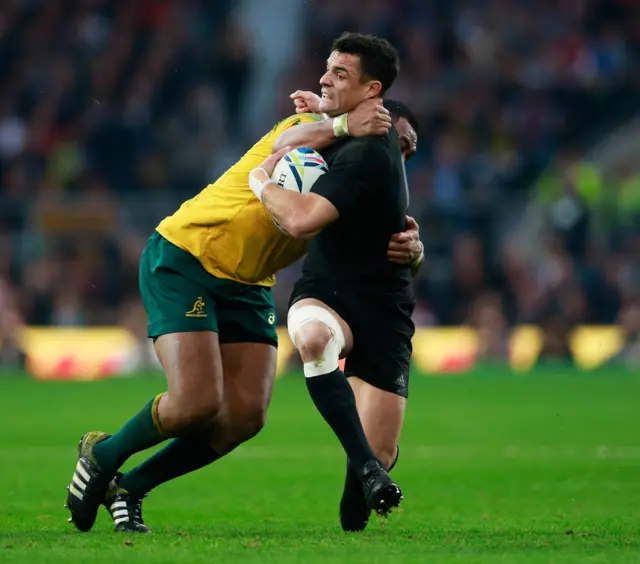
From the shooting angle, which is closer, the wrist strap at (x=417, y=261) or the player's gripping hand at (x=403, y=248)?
the player's gripping hand at (x=403, y=248)

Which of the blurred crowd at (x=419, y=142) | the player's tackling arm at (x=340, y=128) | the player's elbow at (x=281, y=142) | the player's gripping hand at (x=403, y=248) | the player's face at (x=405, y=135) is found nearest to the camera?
the player's tackling arm at (x=340, y=128)

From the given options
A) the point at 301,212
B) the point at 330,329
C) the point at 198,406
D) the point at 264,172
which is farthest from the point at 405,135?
the point at 198,406

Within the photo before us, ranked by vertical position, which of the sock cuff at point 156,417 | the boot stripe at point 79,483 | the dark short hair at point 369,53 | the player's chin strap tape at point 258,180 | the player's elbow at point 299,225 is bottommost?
the boot stripe at point 79,483

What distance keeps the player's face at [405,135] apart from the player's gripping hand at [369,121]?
478mm

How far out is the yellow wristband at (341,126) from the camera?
639 centimetres

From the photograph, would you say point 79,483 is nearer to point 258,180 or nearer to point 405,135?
point 258,180

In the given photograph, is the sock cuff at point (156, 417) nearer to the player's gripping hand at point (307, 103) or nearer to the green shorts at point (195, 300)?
the green shorts at point (195, 300)

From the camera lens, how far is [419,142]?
22031 millimetres

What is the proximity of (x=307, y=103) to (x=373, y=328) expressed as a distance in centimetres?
114

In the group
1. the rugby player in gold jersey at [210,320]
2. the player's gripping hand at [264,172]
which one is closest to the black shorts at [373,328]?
the rugby player in gold jersey at [210,320]

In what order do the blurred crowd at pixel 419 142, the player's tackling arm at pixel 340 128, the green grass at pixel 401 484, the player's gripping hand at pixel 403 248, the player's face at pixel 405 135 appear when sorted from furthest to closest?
1. the blurred crowd at pixel 419 142
2. the player's face at pixel 405 135
3. the player's gripping hand at pixel 403 248
4. the player's tackling arm at pixel 340 128
5. the green grass at pixel 401 484

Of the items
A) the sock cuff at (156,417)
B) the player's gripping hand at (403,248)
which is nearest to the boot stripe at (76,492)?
the sock cuff at (156,417)

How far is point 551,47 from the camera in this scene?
79.3 ft

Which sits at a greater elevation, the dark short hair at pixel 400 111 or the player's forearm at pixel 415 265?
the dark short hair at pixel 400 111
